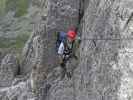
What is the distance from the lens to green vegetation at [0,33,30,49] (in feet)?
94.3

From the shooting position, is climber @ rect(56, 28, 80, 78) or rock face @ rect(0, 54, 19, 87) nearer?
climber @ rect(56, 28, 80, 78)

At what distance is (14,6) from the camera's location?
33656 millimetres

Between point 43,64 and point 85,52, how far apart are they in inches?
107

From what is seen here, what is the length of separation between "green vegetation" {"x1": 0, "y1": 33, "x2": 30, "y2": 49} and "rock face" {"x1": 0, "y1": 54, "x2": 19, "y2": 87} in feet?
25.5

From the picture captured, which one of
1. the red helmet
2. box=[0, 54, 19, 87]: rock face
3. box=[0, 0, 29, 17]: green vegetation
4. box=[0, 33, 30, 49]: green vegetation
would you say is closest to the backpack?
the red helmet

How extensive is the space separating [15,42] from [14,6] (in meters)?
5.56

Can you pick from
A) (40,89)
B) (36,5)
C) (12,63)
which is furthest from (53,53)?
(36,5)

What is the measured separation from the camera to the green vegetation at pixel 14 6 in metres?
32.3

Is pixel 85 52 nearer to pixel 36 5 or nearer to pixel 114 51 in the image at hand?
pixel 114 51

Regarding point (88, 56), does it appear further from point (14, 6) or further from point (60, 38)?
point (14, 6)

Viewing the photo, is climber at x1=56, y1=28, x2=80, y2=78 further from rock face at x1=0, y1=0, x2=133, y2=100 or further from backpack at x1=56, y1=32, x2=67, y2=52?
rock face at x1=0, y1=0, x2=133, y2=100

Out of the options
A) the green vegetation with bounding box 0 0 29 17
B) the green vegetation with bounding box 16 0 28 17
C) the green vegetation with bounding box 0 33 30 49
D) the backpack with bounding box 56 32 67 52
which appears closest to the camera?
the backpack with bounding box 56 32 67 52

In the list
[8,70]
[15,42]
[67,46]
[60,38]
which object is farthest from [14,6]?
[67,46]

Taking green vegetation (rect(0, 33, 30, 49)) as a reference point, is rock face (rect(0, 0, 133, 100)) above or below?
above
